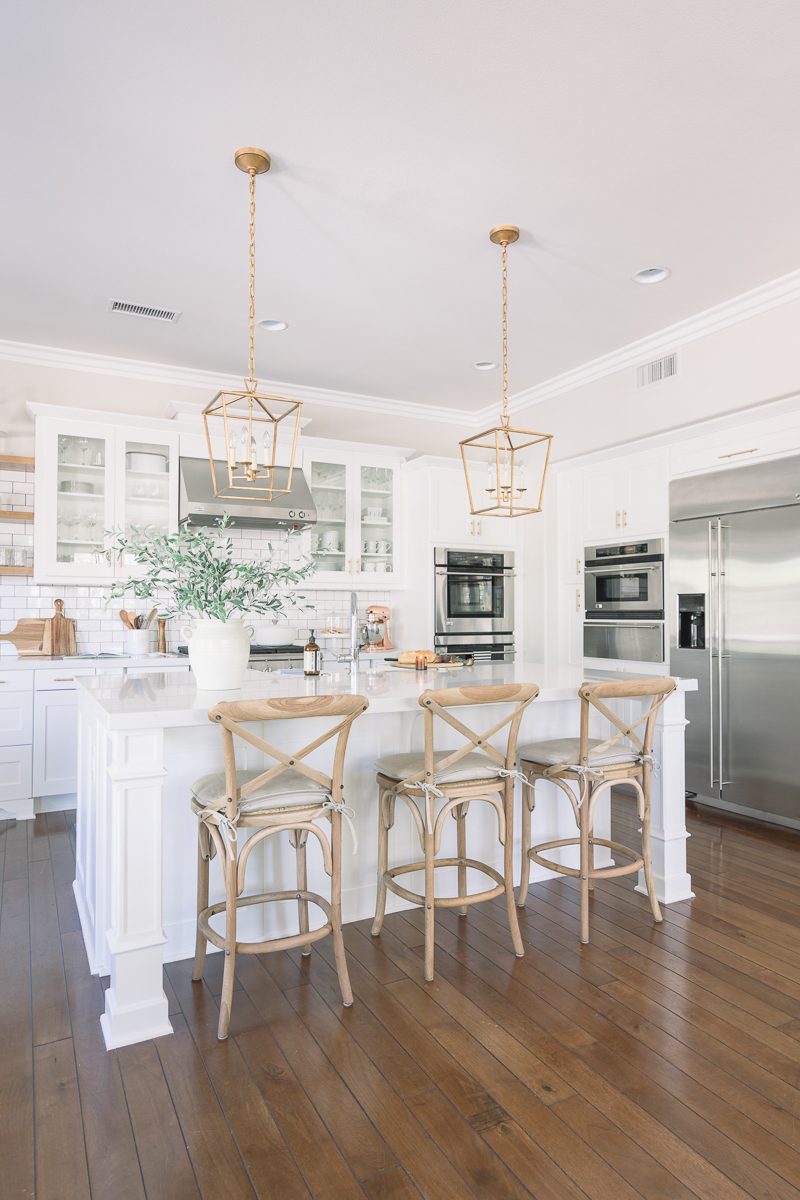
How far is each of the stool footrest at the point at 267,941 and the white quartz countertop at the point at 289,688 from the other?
0.59 metres

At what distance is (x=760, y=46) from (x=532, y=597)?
4118 mm

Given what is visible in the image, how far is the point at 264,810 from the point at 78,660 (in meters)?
2.70

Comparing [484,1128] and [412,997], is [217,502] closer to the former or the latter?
[412,997]

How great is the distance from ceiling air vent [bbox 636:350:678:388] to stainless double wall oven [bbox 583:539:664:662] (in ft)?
3.30

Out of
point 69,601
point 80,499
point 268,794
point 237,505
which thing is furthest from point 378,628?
point 268,794

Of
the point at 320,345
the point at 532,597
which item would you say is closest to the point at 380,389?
the point at 320,345

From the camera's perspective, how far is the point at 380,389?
18.6ft

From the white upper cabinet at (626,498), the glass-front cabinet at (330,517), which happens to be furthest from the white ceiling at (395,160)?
the glass-front cabinet at (330,517)

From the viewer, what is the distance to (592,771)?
273 centimetres

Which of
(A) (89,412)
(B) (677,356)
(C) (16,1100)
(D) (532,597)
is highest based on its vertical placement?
(B) (677,356)

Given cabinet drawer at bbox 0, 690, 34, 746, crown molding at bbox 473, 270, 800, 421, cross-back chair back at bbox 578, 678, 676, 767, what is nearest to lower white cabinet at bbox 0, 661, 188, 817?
cabinet drawer at bbox 0, 690, 34, 746

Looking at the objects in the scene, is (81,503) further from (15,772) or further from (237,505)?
(15,772)

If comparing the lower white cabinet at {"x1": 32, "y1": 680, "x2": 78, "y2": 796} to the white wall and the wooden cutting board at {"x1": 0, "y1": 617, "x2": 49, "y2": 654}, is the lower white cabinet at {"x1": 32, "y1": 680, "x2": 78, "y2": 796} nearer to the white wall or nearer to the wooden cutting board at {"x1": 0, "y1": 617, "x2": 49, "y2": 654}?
the wooden cutting board at {"x1": 0, "y1": 617, "x2": 49, "y2": 654}

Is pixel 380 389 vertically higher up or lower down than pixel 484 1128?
higher up
